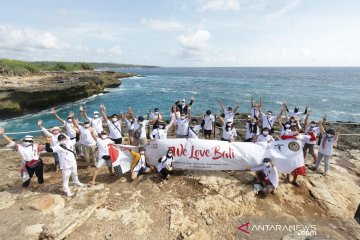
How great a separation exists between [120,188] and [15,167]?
5.01 metres

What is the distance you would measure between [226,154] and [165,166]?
2255mm

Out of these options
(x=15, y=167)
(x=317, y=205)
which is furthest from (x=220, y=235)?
(x=15, y=167)

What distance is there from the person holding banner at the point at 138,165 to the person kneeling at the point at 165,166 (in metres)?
0.56

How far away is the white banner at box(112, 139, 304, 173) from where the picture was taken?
846 centimetres

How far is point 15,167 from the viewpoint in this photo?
9672mm

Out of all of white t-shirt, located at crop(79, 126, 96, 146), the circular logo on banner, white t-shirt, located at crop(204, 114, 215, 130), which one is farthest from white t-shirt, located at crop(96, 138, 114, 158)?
the circular logo on banner

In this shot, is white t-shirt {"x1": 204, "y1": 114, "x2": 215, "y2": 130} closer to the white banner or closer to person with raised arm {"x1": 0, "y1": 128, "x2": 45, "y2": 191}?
the white banner

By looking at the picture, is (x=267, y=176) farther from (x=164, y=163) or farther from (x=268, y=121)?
(x=268, y=121)

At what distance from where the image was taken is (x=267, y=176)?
26.3 feet

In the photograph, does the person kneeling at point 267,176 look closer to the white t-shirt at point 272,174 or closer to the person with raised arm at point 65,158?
the white t-shirt at point 272,174

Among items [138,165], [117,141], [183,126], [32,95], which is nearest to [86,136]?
[117,141]

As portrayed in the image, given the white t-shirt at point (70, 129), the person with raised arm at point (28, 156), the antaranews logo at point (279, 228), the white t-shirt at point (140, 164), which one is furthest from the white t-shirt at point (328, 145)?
the person with raised arm at point (28, 156)

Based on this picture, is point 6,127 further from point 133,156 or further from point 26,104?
point 133,156

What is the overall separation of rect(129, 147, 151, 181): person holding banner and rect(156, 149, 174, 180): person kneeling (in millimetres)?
561
